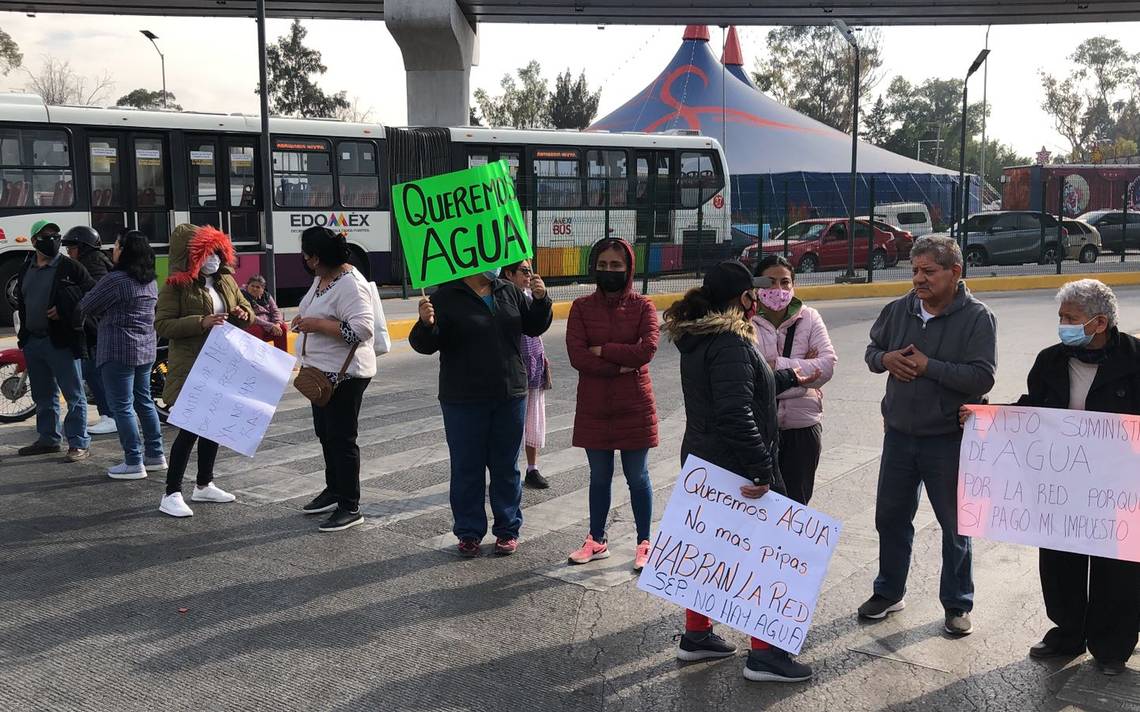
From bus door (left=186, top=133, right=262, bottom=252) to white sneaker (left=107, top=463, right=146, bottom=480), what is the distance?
1085 centimetres

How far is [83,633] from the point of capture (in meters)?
4.78

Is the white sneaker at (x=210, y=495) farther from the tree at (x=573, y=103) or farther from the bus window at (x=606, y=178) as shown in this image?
the tree at (x=573, y=103)

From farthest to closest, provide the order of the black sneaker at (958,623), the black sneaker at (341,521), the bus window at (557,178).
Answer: the bus window at (557,178) → the black sneaker at (341,521) → the black sneaker at (958,623)

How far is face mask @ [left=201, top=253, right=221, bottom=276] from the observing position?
22.1 feet

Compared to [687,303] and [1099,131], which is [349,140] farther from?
[1099,131]

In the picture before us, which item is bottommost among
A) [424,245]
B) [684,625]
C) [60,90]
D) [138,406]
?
[684,625]

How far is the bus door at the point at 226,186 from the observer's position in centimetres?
1789

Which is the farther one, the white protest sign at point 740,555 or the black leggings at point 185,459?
the black leggings at point 185,459

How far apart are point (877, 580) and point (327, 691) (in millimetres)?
2528

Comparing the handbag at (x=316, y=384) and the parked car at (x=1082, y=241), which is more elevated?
the parked car at (x=1082, y=241)

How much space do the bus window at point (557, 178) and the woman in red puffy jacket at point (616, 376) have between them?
15461 mm

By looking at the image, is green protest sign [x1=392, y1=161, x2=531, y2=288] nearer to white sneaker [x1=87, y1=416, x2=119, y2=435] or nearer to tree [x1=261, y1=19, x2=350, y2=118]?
white sneaker [x1=87, y1=416, x2=119, y2=435]

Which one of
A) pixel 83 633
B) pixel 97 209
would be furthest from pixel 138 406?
pixel 97 209

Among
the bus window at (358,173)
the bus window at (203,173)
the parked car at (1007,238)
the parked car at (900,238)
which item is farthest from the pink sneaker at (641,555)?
the parked car at (1007,238)
